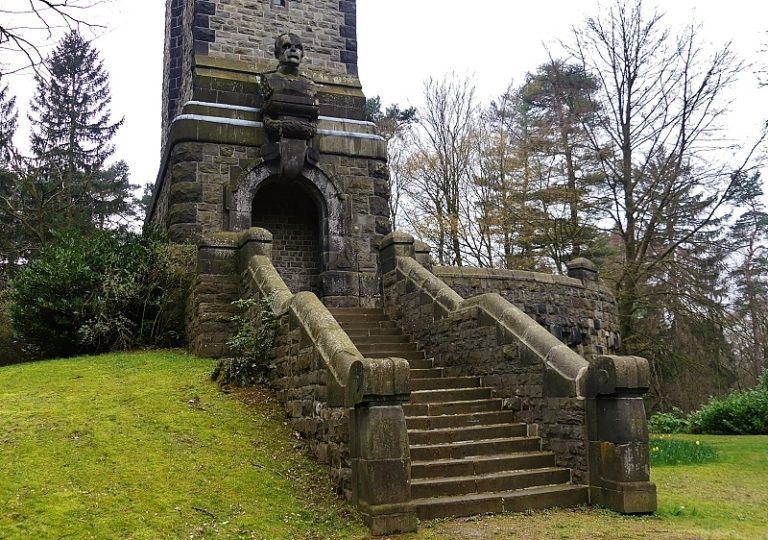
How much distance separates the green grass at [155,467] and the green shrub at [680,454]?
240 inches

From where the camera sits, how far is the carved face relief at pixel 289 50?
13961mm

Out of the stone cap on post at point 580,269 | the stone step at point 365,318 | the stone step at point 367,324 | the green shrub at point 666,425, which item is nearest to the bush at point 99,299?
the stone step at point 365,318

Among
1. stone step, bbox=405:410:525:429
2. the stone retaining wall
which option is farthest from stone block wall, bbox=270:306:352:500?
stone step, bbox=405:410:525:429

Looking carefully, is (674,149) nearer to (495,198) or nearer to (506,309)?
(495,198)

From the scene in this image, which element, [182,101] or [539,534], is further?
[182,101]

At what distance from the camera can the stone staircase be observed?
20.9 ft

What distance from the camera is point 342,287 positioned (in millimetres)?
13781

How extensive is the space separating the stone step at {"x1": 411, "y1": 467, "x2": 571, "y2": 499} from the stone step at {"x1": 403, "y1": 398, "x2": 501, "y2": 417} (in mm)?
1178

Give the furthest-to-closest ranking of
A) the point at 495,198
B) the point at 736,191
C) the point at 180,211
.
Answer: the point at 495,198 → the point at 736,191 → the point at 180,211

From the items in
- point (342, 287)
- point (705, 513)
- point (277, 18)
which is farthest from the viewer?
point (277, 18)

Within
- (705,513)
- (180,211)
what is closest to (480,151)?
(180,211)

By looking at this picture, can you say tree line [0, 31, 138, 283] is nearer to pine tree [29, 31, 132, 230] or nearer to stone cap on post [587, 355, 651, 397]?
pine tree [29, 31, 132, 230]

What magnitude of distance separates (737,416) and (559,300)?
477 cm

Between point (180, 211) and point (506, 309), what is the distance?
7.19m
